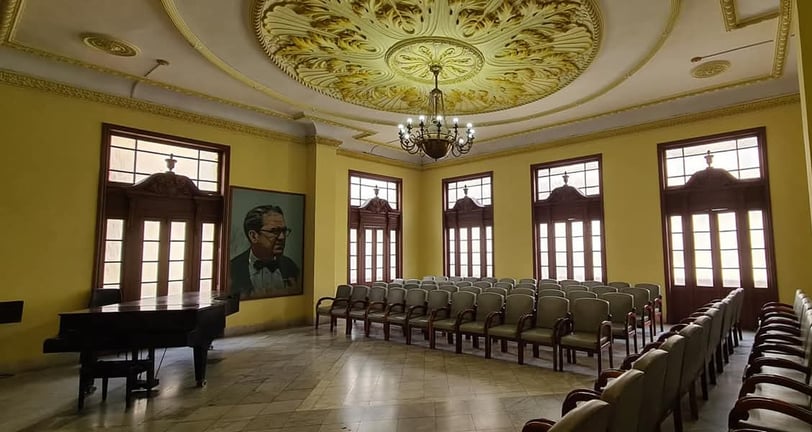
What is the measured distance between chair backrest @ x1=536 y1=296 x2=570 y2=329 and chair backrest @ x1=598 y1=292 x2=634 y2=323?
59cm

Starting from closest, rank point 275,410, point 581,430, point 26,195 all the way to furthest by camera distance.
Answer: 1. point 581,430
2. point 275,410
3. point 26,195

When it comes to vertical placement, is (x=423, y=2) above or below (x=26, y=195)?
above

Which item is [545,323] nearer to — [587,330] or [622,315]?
[587,330]

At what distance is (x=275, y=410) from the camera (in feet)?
13.2

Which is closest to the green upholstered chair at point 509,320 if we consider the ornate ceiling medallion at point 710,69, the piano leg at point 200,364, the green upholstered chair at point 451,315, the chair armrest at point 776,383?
the green upholstered chair at point 451,315

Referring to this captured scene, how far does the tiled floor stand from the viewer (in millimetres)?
3695

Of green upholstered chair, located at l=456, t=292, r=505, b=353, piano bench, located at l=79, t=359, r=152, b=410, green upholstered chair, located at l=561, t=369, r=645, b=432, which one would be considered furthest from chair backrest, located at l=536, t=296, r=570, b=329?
piano bench, located at l=79, t=359, r=152, b=410

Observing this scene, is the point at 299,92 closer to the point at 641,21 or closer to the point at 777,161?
the point at 641,21

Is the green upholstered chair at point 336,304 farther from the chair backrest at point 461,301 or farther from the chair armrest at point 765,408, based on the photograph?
the chair armrest at point 765,408

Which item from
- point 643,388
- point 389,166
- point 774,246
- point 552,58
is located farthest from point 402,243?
point 643,388

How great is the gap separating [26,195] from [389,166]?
24.1ft

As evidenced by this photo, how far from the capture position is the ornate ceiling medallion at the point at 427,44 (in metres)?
4.59

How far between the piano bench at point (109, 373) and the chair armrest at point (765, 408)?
191 inches

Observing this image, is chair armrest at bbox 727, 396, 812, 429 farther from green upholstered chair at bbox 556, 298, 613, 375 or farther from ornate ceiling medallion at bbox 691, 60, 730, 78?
ornate ceiling medallion at bbox 691, 60, 730, 78
